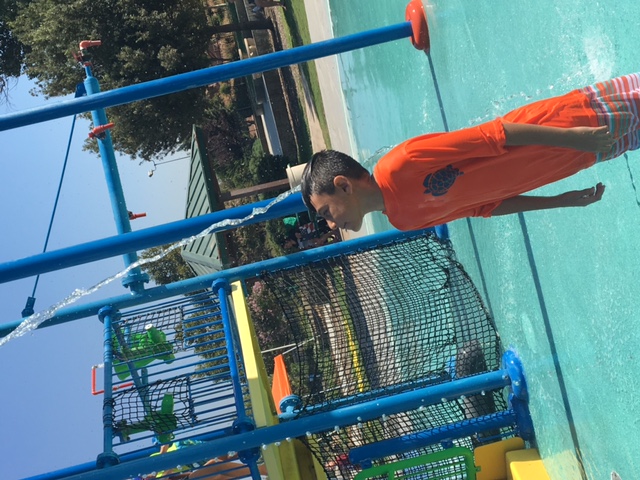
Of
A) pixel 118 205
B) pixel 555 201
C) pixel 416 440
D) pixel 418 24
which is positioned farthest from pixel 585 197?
pixel 118 205

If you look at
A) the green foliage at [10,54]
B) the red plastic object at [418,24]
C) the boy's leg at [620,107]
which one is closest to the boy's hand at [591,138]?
the boy's leg at [620,107]

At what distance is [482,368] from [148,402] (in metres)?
2.07

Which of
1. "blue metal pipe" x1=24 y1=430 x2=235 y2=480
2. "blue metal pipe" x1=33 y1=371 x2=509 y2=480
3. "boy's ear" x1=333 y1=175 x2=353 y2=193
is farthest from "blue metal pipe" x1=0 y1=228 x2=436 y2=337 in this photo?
"boy's ear" x1=333 y1=175 x2=353 y2=193

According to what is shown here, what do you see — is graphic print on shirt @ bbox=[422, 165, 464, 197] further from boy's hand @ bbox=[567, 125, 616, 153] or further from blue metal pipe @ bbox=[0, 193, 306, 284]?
blue metal pipe @ bbox=[0, 193, 306, 284]

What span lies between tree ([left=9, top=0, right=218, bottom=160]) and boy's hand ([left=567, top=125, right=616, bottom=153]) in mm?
11641

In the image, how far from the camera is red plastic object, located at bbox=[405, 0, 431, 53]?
425cm

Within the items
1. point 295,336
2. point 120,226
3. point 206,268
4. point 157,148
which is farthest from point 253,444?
point 157,148

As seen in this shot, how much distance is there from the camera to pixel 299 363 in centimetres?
381

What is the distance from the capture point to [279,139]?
14.8 meters

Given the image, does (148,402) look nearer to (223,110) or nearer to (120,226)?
(120,226)

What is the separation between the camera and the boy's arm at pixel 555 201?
223 cm

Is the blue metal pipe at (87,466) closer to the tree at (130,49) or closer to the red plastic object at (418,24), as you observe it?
the red plastic object at (418,24)

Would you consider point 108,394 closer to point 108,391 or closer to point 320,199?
point 108,391

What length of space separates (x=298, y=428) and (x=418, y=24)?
109 inches
